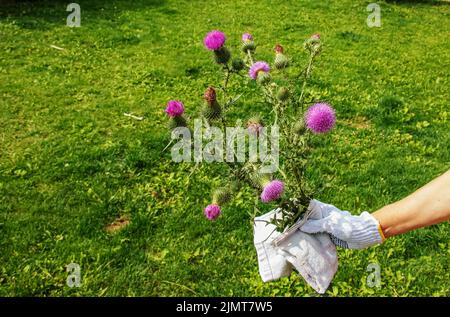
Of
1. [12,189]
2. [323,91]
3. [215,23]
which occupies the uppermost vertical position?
[215,23]

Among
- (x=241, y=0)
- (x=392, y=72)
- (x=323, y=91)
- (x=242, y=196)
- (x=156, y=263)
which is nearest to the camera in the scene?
(x=156, y=263)

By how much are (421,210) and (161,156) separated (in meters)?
3.25

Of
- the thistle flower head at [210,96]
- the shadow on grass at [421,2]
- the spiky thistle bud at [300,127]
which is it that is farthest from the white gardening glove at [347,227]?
the shadow on grass at [421,2]

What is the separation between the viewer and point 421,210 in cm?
229

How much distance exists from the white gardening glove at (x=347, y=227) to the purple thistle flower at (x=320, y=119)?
394mm

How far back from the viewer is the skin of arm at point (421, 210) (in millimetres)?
2248

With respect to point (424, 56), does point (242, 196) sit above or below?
below

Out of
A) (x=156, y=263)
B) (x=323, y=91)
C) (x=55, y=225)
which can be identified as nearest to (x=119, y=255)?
(x=156, y=263)

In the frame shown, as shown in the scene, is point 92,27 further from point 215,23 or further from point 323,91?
point 323,91

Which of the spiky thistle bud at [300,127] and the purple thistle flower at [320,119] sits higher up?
the purple thistle flower at [320,119]

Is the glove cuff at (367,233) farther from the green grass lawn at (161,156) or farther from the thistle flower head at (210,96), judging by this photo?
the green grass lawn at (161,156)

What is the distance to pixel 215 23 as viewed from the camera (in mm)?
9789

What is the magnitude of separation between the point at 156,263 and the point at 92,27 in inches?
267

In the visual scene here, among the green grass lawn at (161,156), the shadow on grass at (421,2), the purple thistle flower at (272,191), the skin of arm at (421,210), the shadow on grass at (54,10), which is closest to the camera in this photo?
the purple thistle flower at (272,191)
